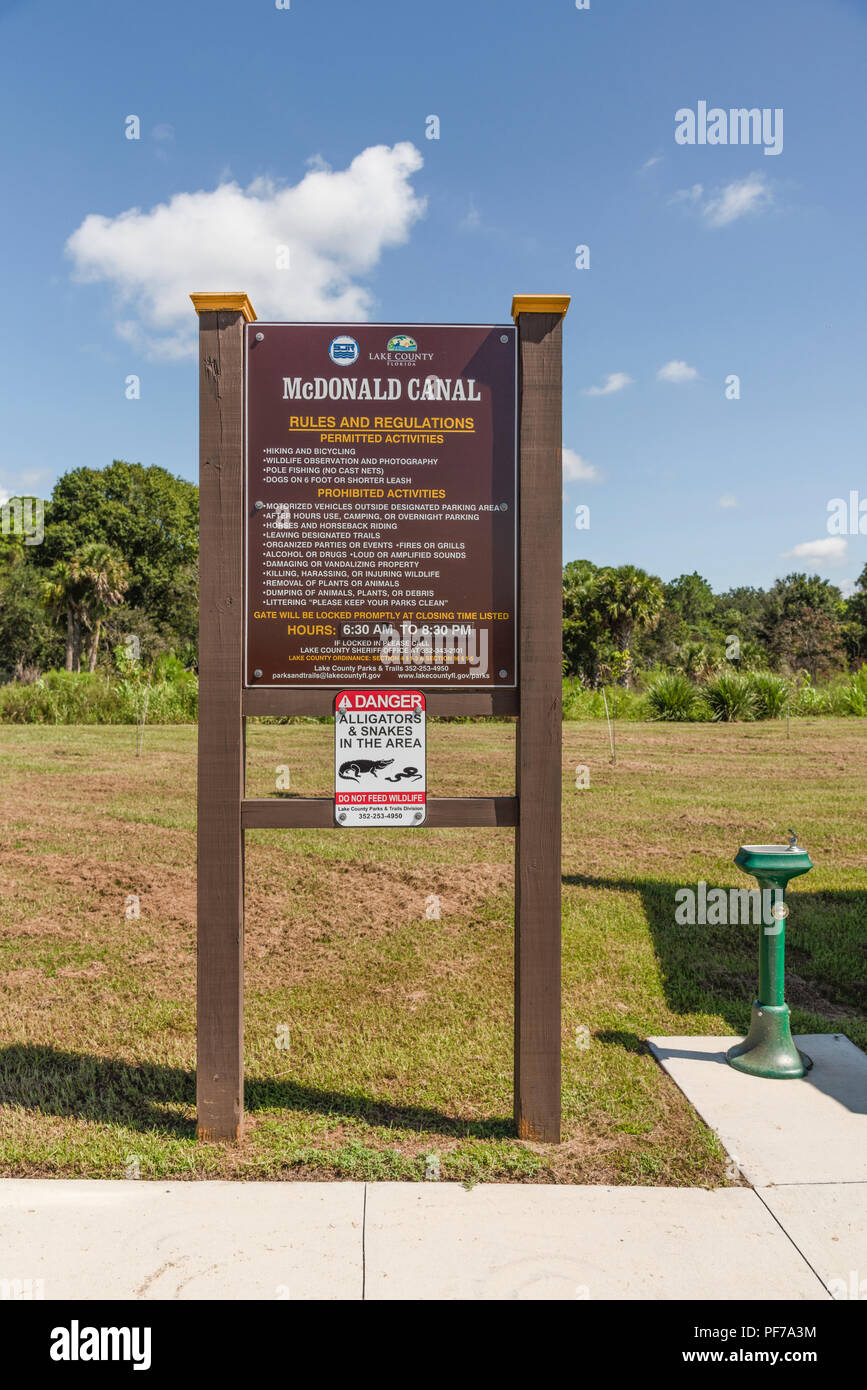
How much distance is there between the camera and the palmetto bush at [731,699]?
70.8 ft

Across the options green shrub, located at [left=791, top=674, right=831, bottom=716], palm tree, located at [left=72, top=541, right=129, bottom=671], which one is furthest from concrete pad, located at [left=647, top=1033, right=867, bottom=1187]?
palm tree, located at [left=72, top=541, right=129, bottom=671]

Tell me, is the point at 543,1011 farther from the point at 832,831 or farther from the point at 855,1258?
the point at 832,831

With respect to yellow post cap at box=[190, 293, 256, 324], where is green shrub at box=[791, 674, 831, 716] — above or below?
below

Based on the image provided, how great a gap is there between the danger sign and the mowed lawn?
478mm

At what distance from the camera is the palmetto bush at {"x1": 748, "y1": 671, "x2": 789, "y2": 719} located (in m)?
21.8

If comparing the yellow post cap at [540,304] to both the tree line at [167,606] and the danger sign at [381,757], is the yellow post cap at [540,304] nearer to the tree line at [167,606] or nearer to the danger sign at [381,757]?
the danger sign at [381,757]

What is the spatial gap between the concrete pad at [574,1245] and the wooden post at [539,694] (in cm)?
51

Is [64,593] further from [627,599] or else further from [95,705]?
[627,599]

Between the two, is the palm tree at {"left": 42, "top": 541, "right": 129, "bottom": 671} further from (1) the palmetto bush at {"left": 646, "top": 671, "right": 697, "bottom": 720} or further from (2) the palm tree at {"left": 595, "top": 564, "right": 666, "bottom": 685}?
(1) the palmetto bush at {"left": 646, "top": 671, "right": 697, "bottom": 720}

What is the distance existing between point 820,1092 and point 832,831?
6050mm

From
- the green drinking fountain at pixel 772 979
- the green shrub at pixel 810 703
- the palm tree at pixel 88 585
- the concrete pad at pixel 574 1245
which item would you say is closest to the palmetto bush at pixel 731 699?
the green shrub at pixel 810 703

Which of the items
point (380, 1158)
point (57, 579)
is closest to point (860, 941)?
point (380, 1158)

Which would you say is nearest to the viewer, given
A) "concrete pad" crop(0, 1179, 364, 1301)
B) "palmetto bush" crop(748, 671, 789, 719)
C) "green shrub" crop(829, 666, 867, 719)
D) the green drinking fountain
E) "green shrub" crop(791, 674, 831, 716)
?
"concrete pad" crop(0, 1179, 364, 1301)

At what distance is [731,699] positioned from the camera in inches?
850
